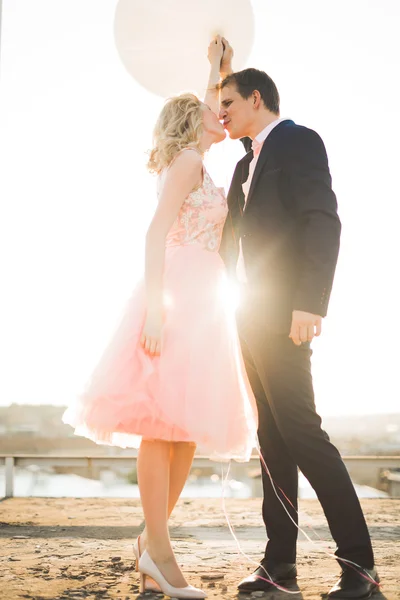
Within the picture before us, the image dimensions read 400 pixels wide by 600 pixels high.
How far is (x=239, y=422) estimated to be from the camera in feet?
7.06

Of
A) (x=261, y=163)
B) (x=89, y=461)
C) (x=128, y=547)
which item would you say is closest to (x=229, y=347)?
(x=261, y=163)

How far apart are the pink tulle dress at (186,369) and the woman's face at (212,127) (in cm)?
19

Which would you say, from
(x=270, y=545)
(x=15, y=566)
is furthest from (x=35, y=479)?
(x=270, y=545)

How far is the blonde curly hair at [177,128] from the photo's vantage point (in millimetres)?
2246

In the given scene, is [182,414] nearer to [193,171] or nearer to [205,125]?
[193,171]

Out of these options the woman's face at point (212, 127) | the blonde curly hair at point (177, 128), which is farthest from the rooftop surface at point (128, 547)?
the woman's face at point (212, 127)

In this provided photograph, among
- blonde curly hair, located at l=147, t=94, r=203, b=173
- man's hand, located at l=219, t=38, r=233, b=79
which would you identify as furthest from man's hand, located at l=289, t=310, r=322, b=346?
man's hand, located at l=219, t=38, r=233, b=79

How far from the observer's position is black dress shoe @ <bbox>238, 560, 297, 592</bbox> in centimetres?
209

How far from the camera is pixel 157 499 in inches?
81.3

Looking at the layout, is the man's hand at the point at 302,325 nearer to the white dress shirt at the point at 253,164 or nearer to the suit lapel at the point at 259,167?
the white dress shirt at the point at 253,164

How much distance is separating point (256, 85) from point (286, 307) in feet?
3.07

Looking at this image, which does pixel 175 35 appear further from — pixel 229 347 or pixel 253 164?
pixel 229 347

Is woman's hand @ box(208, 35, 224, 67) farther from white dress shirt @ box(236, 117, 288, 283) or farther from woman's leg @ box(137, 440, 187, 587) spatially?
woman's leg @ box(137, 440, 187, 587)

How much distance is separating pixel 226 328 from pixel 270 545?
83 cm
